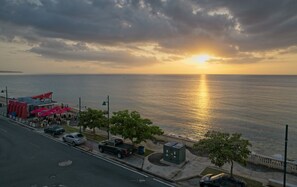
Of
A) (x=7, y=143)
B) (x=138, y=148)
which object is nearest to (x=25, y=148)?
(x=7, y=143)

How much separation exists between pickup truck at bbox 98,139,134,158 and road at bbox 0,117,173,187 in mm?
1660

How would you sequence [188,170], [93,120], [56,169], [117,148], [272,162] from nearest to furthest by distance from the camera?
[188,170] → [56,169] → [272,162] → [117,148] → [93,120]

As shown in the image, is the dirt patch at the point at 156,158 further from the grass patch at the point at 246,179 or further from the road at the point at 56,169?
the grass patch at the point at 246,179

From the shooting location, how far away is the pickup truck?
25328mm

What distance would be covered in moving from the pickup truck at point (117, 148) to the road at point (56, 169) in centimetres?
166

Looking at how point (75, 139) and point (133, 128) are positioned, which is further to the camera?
point (75, 139)

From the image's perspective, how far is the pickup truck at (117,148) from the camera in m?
25.3

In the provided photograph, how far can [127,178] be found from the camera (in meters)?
20.4

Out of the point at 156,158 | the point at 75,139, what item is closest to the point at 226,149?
the point at 156,158

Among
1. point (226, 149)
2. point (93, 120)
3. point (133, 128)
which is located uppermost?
point (133, 128)

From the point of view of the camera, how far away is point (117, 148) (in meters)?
25.8

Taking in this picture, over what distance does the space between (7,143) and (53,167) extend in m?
11.5

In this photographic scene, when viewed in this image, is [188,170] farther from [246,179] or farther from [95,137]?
[95,137]

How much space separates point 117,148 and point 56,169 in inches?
244
